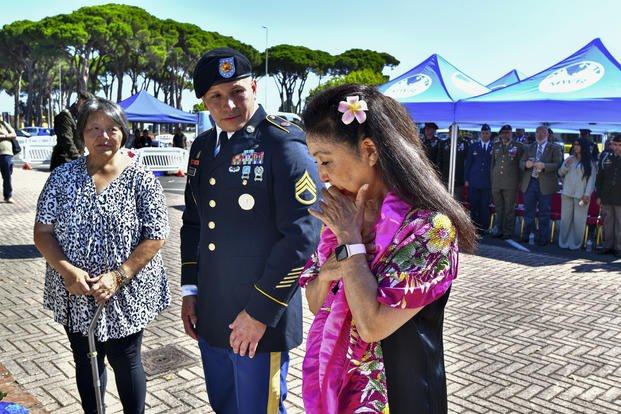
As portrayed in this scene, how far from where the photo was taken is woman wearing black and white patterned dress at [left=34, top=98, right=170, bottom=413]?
2533mm

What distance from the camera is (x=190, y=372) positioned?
12.7ft

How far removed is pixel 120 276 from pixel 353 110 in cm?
159

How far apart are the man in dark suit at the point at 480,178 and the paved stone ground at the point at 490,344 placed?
127 inches

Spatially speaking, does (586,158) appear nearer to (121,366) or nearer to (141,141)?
(121,366)

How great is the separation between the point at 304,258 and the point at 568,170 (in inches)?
329

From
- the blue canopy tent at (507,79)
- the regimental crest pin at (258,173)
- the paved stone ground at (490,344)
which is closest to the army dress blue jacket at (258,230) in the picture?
the regimental crest pin at (258,173)

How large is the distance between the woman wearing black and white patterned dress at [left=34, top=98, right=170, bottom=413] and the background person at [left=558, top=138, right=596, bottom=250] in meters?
8.08

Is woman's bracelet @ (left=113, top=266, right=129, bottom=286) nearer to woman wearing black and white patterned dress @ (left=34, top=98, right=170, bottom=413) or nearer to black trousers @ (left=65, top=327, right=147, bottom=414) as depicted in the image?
woman wearing black and white patterned dress @ (left=34, top=98, right=170, bottom=413)

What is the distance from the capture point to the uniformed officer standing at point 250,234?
2021 mm

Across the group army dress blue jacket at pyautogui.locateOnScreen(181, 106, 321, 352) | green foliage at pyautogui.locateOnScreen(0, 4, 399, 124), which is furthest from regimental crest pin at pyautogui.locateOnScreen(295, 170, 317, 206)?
green foliage at pyautogui.locateOnScreen(0, 4, 399, 124)

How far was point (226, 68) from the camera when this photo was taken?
2.14 meters

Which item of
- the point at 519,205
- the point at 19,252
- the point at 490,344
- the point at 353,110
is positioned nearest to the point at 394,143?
the point at 353,110

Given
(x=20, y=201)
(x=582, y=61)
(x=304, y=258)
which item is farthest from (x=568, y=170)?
(x=20, y=201)

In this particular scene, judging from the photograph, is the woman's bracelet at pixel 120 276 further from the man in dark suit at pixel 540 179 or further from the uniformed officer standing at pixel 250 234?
the man in dark suit at pixel 540 179
